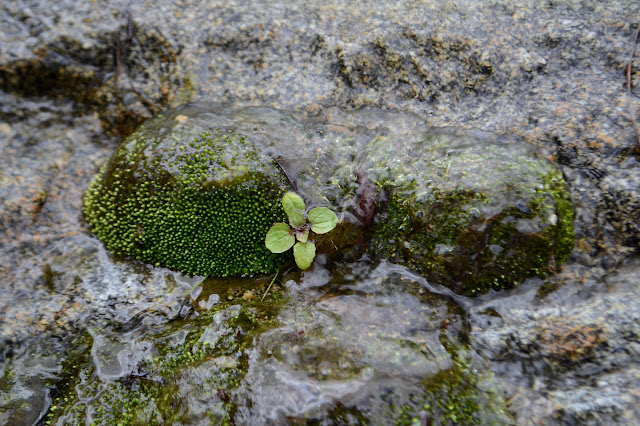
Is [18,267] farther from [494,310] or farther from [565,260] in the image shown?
[565,260]

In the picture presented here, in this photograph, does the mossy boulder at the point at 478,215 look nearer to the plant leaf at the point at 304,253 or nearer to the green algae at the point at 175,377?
the plant leaf at the point at 304,253

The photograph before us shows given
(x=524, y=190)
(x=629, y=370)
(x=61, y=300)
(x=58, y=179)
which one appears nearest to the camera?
(x=629, y=370)

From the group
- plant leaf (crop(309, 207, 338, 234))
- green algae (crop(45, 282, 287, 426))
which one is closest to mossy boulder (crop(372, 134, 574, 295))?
plant leaf (crop(309, 207, 338, 234))

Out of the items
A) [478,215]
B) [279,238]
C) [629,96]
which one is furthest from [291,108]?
[629,96]

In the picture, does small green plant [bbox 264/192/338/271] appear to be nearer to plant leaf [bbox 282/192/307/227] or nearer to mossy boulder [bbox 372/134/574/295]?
plant leaf [bbox 282/192/307/227]

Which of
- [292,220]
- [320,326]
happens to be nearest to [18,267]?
[292,220]

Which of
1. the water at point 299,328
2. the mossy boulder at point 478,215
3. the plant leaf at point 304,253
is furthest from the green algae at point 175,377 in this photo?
the mossy boulder at point 478,215

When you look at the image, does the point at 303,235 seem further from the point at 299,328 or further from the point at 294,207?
the point at 299,328
